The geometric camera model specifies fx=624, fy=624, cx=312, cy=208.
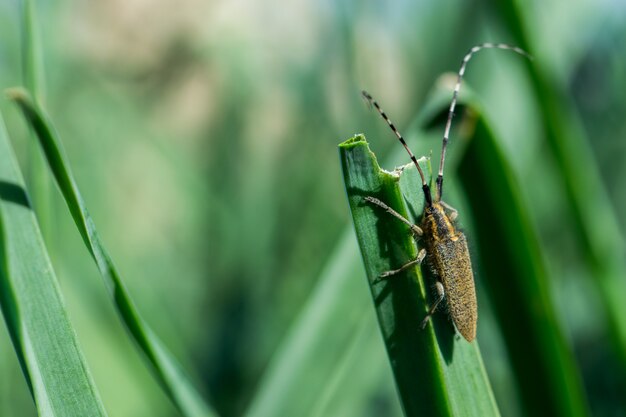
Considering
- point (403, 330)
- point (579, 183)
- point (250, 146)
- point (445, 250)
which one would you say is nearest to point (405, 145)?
point (445, 250)

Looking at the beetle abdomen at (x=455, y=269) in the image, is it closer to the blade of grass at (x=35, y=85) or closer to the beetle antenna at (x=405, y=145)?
the beetle antenna at (x=405, y=145)

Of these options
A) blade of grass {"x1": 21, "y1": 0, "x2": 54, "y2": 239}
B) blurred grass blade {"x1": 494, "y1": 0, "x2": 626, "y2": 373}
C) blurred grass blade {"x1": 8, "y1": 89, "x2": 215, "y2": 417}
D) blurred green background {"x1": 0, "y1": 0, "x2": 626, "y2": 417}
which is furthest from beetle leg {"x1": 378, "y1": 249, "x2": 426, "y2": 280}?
blurred grass blade {"x1": 494, "y1": 0, "x2": 626, "y2": 373}

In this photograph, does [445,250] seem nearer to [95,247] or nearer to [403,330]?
[403,330]

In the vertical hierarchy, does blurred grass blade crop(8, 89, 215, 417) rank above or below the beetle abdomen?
above

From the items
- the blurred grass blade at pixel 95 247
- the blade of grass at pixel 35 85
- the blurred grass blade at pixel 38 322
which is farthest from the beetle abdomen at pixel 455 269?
the blade of grass at pixel 35 85

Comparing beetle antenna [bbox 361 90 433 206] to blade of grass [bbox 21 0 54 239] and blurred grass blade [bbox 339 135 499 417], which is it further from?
blade of grass [bbox 21 0 54 239]
